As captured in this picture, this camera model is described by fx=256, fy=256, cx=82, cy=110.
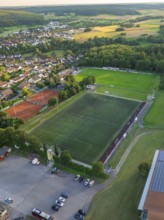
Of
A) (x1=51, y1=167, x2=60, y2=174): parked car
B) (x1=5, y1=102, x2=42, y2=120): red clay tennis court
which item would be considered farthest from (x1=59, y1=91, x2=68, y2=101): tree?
(x1=51, y1=167, x2=60, y2=174): parked car

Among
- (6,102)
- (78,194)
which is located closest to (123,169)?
(78,194)

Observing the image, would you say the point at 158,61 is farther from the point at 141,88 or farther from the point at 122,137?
the point at 122,137

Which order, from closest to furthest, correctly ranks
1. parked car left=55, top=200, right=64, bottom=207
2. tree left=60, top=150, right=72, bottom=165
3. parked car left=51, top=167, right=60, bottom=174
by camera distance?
parked car left=55, top=200, right=64, bottom=207 → parked car left=51, top=167, right=60, bottom=174 → tree left=60, top=150, right=72, bottom=165

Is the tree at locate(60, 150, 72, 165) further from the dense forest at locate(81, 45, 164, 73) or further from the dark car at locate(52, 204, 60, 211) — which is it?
the dense forest at locate(81, 45, 164, 73)

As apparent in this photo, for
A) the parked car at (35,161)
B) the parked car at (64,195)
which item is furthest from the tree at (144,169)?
the parked car at (35,161)

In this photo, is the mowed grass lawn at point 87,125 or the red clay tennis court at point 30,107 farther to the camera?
the red clay tennis court at point 30,107

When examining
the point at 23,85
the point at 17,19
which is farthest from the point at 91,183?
the point at 17,19

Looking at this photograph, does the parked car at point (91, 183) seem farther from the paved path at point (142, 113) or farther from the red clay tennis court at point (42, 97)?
the red clay tennis court at point (42, 97)
